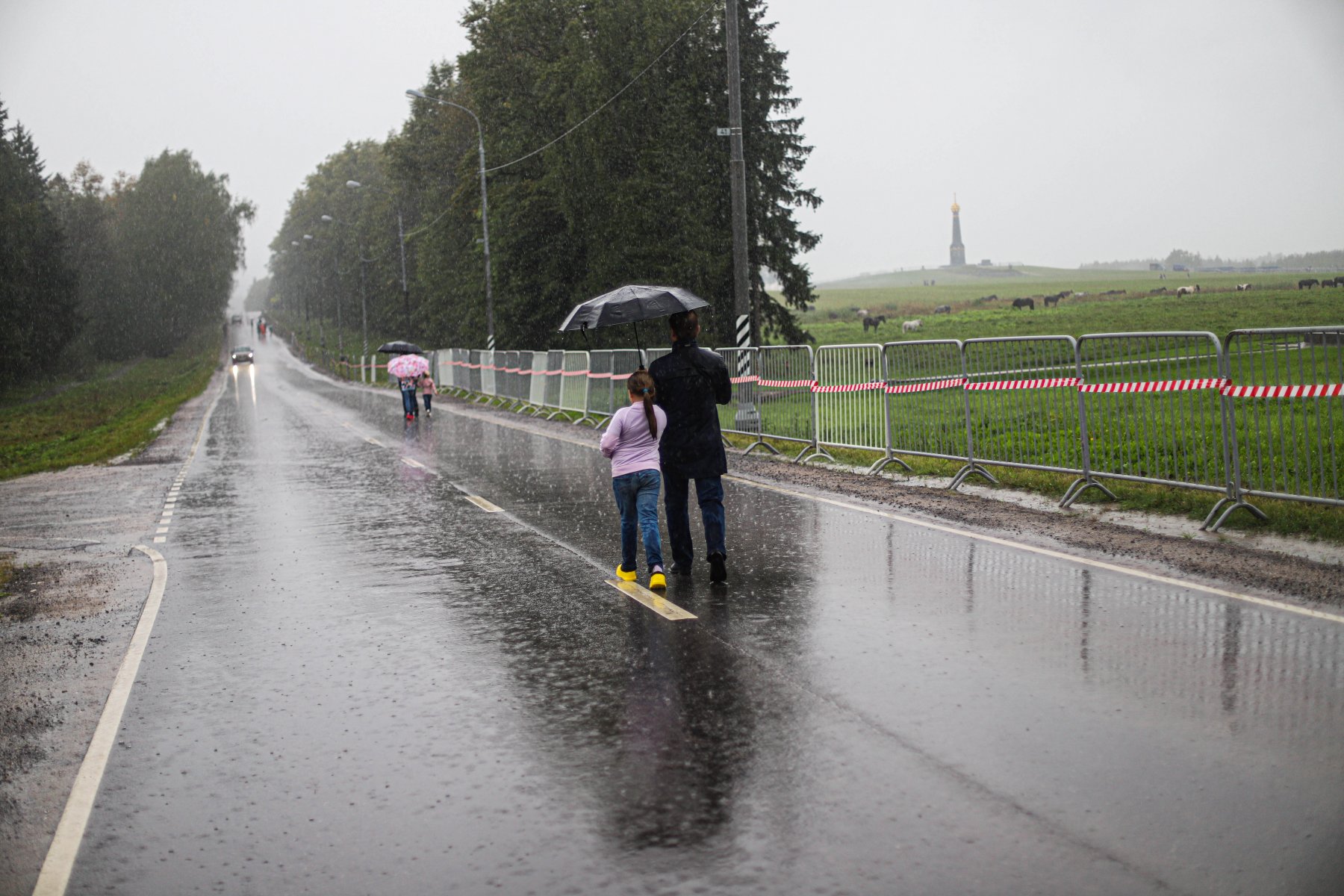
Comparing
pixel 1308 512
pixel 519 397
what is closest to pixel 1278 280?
pixel 519 397

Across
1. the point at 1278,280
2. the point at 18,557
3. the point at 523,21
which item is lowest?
the point at 18,557

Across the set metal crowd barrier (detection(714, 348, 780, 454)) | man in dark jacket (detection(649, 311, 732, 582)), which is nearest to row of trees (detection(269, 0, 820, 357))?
metal crowd barrier (detection(714, 348, 780, 454))

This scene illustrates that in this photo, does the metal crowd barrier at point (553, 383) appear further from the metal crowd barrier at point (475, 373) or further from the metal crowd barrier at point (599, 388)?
the metal crowd barrier at point (475, 373)

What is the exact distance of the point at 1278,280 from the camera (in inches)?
2557

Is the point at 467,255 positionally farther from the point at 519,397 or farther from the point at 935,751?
the point at 935,751

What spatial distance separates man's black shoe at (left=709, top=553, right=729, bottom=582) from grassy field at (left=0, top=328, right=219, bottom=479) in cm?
1726

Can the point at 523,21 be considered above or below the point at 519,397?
above

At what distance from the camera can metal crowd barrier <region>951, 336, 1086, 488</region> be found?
12781 millimetres

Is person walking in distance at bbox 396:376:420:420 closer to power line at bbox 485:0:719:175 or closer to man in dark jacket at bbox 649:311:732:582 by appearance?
power line at bbox 485:0:719:175

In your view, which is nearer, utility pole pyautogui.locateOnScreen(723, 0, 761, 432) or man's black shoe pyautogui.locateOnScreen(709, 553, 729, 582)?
man's black shoe pyautogui.locateOnScreen(709, 553, 729, 582)

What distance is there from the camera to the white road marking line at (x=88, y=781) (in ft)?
13.9

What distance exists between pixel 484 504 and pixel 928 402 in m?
5.32

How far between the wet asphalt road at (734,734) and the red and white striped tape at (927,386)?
464 cm

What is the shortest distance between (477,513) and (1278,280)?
62.0m
